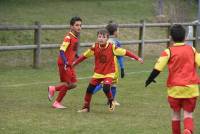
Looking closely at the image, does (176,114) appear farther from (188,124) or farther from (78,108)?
(78,108)

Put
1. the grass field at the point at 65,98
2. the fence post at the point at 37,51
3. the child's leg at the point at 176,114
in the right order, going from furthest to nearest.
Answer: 1. the fence post at the point at 37,51
2. the grass field at the point at 65,98
3. the child's leg at the point at 176,114

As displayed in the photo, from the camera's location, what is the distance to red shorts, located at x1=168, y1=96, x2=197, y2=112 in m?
8.27

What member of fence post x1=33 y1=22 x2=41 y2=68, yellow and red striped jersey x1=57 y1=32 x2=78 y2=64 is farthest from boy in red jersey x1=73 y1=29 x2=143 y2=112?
fence post x1=33 y1=22 x2=41 y2=68

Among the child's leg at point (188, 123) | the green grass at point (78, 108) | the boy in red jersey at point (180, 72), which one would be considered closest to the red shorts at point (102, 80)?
the green grass at point (78, 108)

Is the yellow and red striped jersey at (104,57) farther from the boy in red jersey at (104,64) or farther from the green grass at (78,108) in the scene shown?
the green grass at (78,108)

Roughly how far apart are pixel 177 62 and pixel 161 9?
27.5 m

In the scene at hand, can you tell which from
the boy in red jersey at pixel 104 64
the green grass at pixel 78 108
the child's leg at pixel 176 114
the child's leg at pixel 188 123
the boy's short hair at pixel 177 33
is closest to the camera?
the child's leg at pixel 188 123

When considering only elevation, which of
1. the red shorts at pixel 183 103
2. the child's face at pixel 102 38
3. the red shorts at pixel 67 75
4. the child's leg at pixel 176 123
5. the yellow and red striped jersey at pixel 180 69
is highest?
the child's face at pixel 102 38

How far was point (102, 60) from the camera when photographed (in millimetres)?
10977

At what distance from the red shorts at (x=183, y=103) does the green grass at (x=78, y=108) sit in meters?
0.88

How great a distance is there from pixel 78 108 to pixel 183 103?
11.0ft

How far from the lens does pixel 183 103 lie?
8359 millimetres

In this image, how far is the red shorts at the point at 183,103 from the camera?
8266 millimetres

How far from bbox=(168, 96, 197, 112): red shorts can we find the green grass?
88 cm
